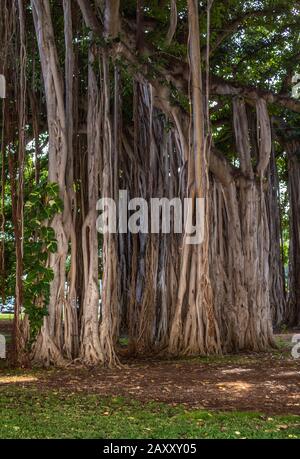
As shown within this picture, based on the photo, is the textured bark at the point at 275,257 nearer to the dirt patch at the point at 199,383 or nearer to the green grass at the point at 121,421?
the dirt patch at the point at 199,383

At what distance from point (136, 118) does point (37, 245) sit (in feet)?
7.27

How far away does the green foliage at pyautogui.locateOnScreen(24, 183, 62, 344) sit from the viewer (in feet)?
21.1

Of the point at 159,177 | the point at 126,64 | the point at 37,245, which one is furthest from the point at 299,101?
the point at 37,245

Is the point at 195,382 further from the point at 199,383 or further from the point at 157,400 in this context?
the point at 157,400

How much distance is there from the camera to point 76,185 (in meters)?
7.48

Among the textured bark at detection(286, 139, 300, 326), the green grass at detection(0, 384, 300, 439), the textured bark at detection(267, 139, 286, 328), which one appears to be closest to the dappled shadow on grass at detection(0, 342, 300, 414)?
the green grass at detection(0, 384, 300, 439)

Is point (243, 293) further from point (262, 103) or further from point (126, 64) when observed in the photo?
point (126, 64)

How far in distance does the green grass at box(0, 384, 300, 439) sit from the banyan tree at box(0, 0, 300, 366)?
5.92ft

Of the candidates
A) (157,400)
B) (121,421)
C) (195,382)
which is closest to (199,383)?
(195,382)

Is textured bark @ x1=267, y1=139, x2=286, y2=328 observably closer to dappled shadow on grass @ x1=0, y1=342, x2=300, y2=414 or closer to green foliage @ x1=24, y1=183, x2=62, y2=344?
dappled shadow on grass @ x1=0, y1=342, x2=300, y2=414

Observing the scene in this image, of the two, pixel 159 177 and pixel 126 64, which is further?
pixel 159 177

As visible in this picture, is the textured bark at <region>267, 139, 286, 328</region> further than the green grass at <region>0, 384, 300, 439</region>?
Yes

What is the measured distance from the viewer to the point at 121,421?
3967mm

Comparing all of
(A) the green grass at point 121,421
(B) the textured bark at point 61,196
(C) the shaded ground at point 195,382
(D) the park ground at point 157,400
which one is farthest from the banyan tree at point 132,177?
(A) the green grass at point 121,421
